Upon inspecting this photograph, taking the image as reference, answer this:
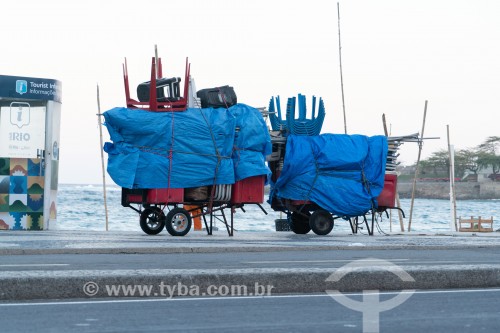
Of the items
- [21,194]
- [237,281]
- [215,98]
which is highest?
[215,98]

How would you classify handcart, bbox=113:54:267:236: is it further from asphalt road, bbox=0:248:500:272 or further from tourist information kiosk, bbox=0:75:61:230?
asphalt road, bbox=0:248:500:272

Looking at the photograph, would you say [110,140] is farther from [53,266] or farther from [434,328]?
[434,328]

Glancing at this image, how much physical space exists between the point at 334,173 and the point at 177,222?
394cm

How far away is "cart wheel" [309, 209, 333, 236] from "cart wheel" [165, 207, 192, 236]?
10.2 feet

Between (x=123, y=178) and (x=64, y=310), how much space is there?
11.3 m

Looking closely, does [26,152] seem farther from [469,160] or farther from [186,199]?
[469,160]

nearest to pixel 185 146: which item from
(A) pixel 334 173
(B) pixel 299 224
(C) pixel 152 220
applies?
(C) pixel 152 220

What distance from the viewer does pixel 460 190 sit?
155 meters

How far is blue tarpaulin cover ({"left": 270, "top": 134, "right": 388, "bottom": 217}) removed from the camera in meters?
20.9

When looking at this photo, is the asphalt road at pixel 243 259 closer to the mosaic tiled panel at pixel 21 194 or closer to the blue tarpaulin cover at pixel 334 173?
the blue tarpaulin cover at pixel 334 173

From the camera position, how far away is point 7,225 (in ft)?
67.5

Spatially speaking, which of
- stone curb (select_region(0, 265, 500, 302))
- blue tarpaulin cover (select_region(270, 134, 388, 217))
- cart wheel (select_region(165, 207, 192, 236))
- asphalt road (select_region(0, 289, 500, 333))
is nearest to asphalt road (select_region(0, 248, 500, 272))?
stone curb (select_region(0, 265, 500, 302))

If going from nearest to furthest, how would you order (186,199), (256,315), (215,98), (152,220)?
(256,315) → (186,199) → (152,220) → (215,98)

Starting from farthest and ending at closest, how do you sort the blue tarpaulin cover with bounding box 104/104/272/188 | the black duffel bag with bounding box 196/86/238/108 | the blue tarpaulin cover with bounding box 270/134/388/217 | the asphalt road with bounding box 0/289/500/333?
the blue tarpaulin cover with bounding box 270/134/388/217 → the black duffel bag with bounding box 196/86/238/108 → the blue tarpaulin cover with bounding box 104/104/272/188 → the asphalt road with bounding box 0/289/500/333
